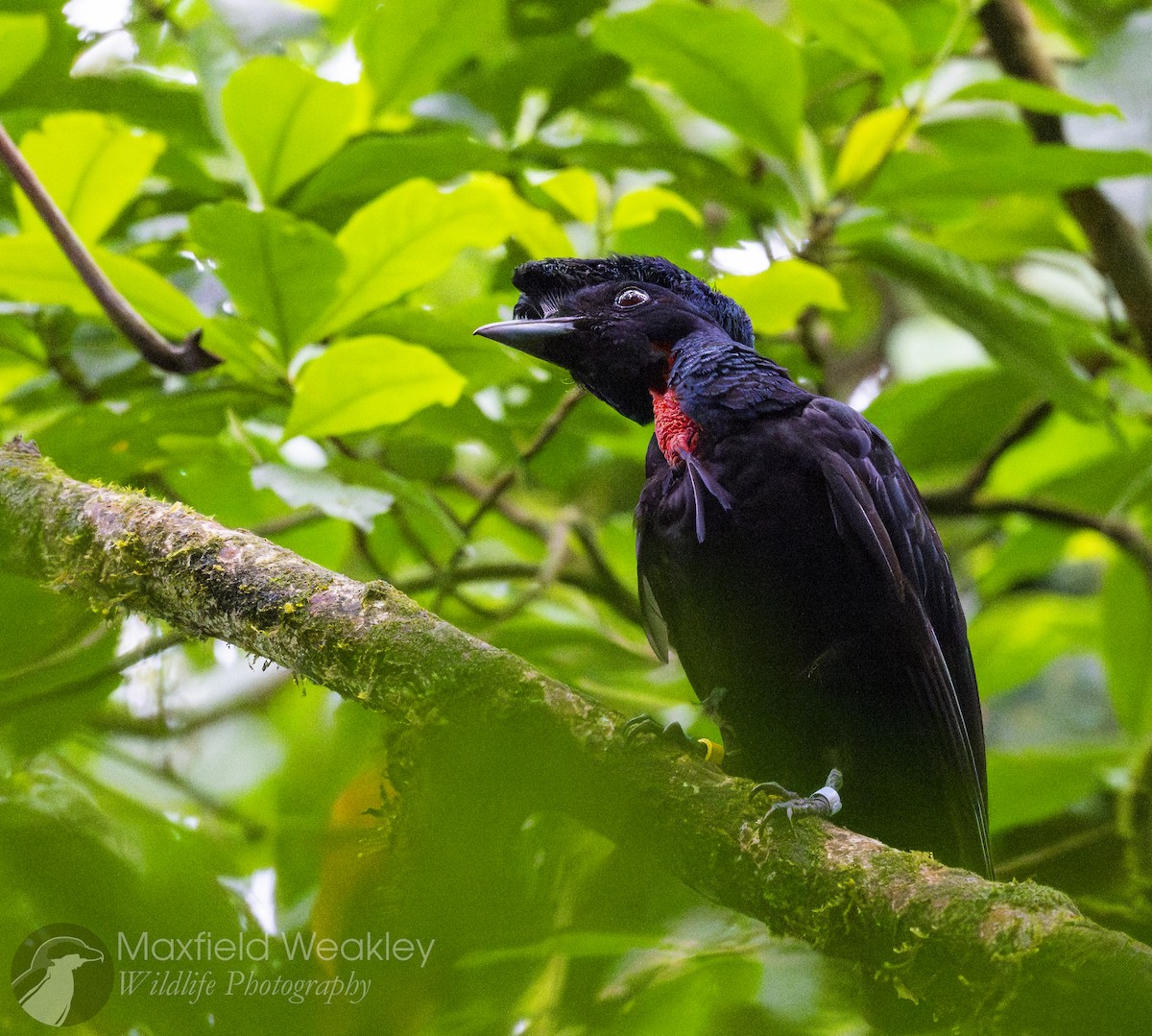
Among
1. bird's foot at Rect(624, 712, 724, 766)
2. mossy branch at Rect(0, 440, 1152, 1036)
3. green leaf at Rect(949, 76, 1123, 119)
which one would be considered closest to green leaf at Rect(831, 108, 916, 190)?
green leaf at Rect(949, 76, 1123, 119)

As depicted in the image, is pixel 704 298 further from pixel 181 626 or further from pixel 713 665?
pixel 181 626

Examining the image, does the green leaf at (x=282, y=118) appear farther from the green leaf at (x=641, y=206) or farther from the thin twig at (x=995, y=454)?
the thin twig at (x=995, y=454)

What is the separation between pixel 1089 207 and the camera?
129 inches

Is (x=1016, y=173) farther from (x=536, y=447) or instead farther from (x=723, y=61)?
(x=536, y=447)

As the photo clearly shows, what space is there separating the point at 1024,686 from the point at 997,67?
252cm

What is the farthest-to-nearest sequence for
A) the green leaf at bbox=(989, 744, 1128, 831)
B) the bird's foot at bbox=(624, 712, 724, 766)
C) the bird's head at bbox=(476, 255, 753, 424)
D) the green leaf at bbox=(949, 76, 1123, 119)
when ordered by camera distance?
the green leaf at bbox=(989, 744, 1128, 831), the green leaf at bbox=(949, 76, 1123, 119), the bird's head at bbox=(476, 255, 753, 424), the bird's foot at bbox=(624, 712, 724, 766)

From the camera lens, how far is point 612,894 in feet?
3.71

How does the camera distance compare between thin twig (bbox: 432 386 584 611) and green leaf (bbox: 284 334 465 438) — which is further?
thin twig (bbox: 432 386 584 611)

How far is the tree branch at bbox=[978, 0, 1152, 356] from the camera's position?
3.25 m

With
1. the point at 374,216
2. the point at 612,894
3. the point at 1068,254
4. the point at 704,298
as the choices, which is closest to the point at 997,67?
the point at 1068,254

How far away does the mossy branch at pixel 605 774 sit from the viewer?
1.20m

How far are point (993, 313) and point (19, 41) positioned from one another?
7.68 ft

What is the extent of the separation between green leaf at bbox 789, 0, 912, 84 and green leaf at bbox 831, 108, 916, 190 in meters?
0.09

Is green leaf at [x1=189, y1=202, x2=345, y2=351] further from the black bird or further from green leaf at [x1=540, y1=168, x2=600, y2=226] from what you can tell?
green leaf at [x1=540, y1=168, x2=600, y2=226]
